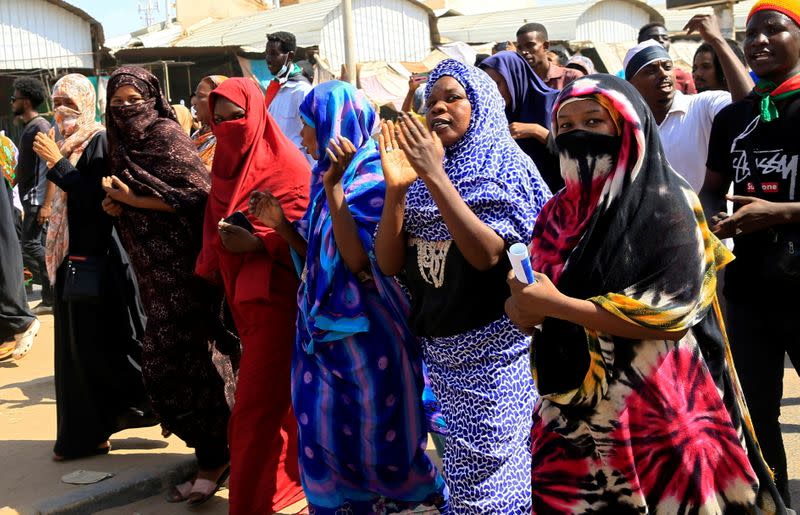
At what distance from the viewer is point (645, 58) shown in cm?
482

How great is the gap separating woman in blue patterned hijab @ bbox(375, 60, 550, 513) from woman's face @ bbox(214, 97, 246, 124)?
51.8 inches

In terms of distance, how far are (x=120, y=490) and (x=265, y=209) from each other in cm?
189

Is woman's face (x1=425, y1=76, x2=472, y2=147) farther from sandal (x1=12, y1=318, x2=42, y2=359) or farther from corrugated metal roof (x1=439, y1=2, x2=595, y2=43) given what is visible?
corrugated metal roof (x1=439, y1=2, x2=595, y2=43)

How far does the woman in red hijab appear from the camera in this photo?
4.25 meters

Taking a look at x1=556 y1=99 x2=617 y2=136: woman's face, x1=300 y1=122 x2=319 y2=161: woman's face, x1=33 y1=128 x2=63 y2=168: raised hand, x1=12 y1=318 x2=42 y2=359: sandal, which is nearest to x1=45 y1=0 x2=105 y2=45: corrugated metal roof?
x1=12 y1=318 x2=42 y2=359: sandal

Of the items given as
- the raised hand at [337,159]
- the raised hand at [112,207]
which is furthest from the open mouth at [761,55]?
the raised hand at [112,207]

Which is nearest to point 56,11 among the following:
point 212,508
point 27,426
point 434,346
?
point 27,426

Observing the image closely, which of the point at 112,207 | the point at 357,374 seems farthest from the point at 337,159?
the point at 112,207

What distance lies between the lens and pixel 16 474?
5.27m

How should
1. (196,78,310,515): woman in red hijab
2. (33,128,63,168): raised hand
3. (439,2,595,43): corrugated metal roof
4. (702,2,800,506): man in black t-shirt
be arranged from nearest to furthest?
1. (702,2,800,506): man in black t-shirt
2. (196,78,310,515): woman in red hijab
3. (33,128,63,168): raised hand
4. (439,2,595,43): corrugated metal roof

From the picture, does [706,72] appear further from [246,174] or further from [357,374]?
[357,374]

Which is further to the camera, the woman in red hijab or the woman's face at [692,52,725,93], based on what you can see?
the woman's face at [692,52,725,93]

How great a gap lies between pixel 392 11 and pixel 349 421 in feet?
67.6

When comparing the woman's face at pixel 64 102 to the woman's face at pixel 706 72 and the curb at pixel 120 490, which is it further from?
the woman's face at pixel 706 72
